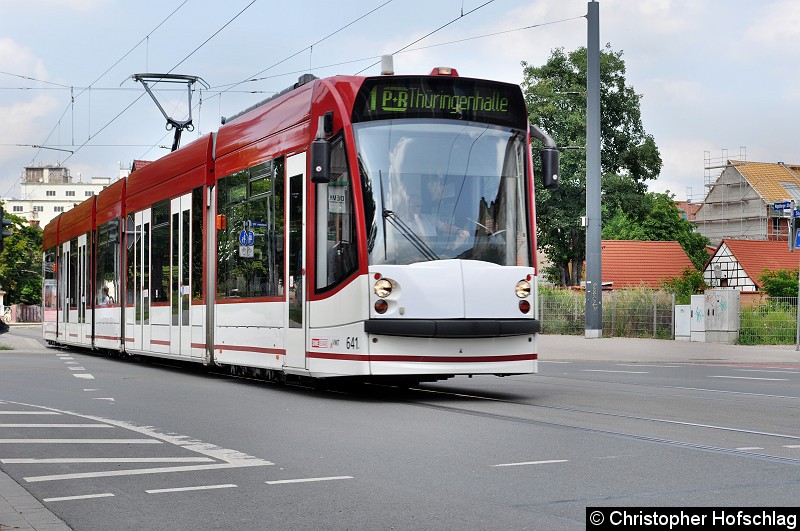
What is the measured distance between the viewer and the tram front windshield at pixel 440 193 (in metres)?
13.5

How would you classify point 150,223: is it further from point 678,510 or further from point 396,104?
point 678,510

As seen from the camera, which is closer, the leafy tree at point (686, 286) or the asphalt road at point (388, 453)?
the asphalt road at point (388, 453)

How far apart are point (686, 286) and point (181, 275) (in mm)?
30713

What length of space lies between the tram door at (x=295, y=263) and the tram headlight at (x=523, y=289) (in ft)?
8.64

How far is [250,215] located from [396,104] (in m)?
3.59

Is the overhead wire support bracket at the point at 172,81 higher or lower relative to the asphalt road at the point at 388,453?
higher

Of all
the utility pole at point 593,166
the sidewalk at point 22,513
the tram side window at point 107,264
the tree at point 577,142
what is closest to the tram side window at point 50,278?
the tram side window at point 107,264

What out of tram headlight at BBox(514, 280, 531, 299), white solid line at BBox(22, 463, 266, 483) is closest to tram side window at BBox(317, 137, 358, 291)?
tram headlight at BBox(514, 280, 531, 299)

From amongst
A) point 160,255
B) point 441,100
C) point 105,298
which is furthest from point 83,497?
point 105,298

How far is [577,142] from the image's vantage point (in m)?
64.2

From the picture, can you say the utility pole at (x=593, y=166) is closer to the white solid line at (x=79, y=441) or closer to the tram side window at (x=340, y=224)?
the tram side window at (x=340, y=224)

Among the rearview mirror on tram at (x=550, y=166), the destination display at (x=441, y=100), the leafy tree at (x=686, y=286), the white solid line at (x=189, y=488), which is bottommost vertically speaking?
the white solid line at (x=189, y=488)

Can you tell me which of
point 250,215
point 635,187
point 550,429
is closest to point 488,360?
point 550,429

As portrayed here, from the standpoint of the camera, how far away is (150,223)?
22.2 m
